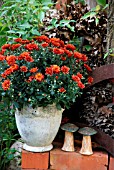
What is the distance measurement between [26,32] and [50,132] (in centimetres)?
65

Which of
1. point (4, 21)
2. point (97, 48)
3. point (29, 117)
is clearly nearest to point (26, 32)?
point (4, 21)

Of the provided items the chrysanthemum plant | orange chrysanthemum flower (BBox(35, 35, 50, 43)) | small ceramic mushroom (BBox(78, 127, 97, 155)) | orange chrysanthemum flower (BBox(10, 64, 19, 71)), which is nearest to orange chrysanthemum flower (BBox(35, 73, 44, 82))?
the chrysanthemum plant

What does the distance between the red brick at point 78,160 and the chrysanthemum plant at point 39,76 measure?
286 mm

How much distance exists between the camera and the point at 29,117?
1.45m

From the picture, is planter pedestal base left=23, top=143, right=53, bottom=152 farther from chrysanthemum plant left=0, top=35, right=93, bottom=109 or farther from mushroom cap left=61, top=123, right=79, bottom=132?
chrysanthemum plant left=0, top=35, right=93, bottom=109

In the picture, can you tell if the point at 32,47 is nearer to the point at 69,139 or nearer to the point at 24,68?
the point at 24,68

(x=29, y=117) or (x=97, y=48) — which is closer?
(x=29, y=117)

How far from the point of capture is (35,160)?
154 centimetres

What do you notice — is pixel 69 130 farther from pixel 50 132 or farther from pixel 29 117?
pixel 29 117

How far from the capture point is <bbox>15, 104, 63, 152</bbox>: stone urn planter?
1.44 meters

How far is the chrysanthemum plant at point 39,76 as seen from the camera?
1.38 meters

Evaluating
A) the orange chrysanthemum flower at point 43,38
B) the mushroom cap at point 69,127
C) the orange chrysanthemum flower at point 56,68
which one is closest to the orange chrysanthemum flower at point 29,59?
the orange chrysanthemum flower at point 56,68

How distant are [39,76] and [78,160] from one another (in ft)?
1.74

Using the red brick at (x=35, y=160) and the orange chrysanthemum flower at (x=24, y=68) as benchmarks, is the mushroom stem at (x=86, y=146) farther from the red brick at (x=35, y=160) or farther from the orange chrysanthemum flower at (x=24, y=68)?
the orange chrysanthemum flower at (x=24, y=68)
